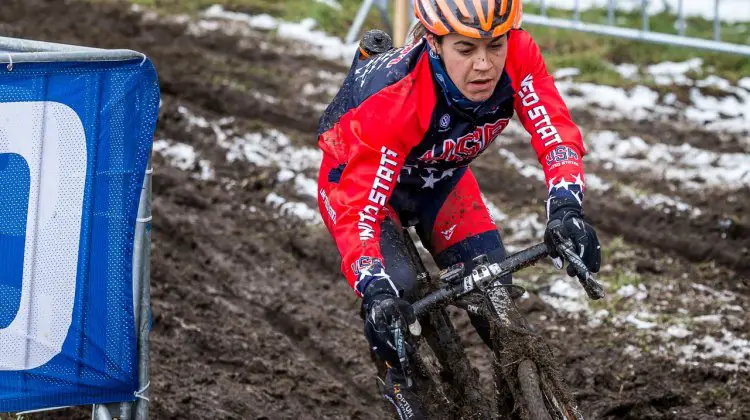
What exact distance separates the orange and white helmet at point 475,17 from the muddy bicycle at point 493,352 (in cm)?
86

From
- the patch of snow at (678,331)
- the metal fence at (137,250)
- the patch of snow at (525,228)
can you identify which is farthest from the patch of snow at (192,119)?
the metal fence at (137,250)

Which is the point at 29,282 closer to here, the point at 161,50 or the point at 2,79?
the point at 2,79

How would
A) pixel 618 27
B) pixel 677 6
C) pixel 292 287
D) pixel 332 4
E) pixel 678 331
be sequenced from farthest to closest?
pixel 332 4 < pixel 677 6 < pixel 618 27 < pixel 292 287 < pixel 678 331

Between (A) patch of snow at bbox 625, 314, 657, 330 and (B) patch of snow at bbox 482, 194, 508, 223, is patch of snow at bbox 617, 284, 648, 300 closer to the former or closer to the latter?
(A) patch of snow at bbox 625, 314, 657, 330

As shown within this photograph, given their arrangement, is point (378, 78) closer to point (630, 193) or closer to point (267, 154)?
point (630, 193)

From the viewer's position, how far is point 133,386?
4.70m

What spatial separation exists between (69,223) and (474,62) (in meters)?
1.87

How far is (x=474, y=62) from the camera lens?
14.1 ft

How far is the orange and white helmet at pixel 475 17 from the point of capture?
13.9ft

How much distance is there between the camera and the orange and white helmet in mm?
4227

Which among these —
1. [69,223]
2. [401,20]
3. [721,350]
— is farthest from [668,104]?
[69,223]

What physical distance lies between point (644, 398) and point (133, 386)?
3.00 m

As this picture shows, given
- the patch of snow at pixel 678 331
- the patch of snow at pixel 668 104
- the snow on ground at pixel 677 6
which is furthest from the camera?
the snow on ground at pixel 677 6

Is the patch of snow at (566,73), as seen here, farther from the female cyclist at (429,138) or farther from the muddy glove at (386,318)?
the muddy glove at (386,318)
